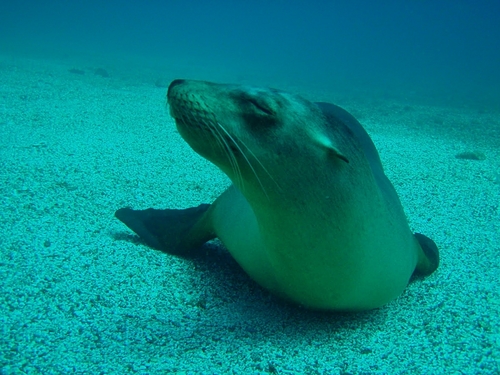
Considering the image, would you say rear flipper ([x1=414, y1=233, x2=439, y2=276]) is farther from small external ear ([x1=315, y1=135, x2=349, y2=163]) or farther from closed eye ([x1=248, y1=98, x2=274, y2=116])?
closed eye ([x1=248, y1=98, x2=274, y2=116])

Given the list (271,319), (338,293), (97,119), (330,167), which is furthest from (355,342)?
(97,119)

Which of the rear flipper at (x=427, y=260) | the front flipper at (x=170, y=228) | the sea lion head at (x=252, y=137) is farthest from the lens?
the front flipper at (x=170, y=228)

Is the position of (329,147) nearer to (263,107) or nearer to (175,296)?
(263,107)

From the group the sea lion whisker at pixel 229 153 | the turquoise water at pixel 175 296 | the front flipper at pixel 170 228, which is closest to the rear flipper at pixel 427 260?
the turquoise water at pixel 175 296

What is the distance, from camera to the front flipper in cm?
326

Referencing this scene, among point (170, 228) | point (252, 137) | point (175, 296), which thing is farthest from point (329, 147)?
point (170, 228)

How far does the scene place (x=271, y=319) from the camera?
253 centimetres

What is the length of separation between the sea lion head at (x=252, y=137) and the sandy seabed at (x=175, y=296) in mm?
970

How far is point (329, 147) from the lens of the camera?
6.58 feet

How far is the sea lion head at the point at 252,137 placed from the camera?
196 centimetres

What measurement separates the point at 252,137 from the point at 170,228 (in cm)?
172

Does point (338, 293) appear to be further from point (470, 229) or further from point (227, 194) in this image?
point (470, 229)

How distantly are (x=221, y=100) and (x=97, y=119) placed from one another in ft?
21.0

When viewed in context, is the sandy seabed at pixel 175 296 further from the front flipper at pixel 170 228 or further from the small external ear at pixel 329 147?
the small external ear at pixel 329 147
